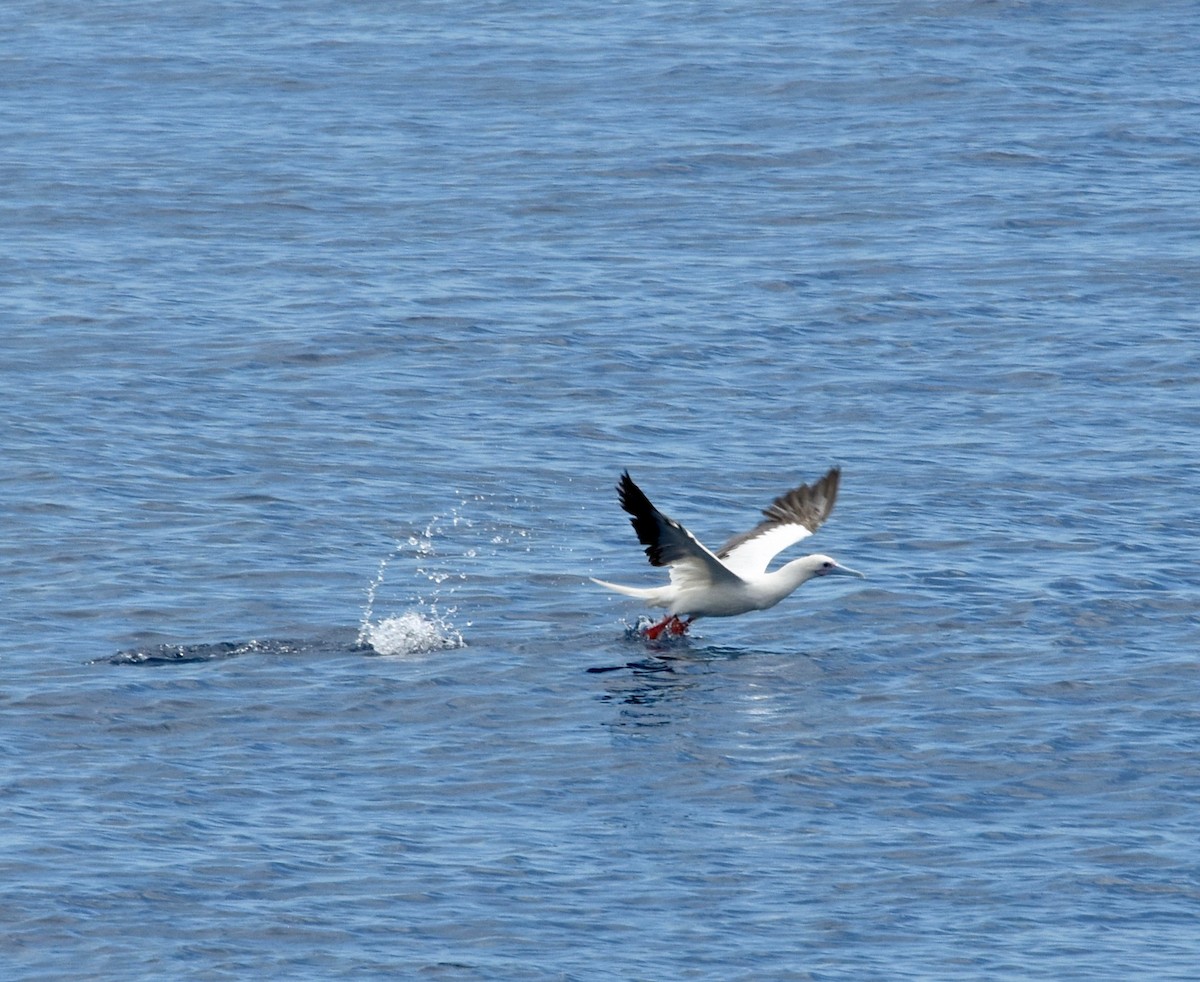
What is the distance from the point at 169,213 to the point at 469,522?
14602 millimetres

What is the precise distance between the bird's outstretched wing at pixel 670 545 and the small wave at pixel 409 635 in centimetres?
203

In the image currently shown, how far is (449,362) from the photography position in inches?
1159

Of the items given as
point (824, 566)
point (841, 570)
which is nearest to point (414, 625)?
point (824, 566)

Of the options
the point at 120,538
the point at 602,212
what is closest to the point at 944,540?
the point at 120,538

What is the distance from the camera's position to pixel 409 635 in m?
20.3

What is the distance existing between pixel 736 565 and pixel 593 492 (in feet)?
12.3

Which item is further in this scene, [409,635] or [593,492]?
[593,492]

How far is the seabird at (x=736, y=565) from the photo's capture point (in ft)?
64.6

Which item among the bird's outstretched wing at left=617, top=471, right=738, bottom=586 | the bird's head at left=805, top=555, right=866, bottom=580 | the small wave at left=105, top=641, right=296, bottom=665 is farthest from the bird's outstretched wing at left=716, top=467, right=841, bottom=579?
the small wave at left=105, top=641, right=296, bottom=665

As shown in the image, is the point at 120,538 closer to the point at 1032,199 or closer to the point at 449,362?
the point at 449,362

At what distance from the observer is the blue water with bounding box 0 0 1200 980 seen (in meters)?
15.1

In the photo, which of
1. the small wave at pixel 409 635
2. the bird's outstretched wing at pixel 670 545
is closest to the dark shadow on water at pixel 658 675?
the bird's outstretched wing at pixel 670 545

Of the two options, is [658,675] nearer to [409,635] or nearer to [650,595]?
[650,595]

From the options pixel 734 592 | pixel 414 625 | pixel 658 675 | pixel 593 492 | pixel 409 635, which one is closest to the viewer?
pixel 658 675
